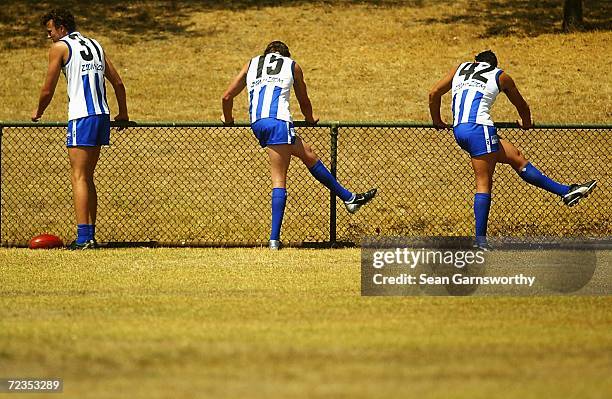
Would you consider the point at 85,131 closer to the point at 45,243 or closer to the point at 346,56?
the point at 45,243

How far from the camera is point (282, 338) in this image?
7121 mm

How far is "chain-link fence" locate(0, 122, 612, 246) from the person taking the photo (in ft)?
47.4

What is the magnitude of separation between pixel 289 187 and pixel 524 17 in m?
14.0

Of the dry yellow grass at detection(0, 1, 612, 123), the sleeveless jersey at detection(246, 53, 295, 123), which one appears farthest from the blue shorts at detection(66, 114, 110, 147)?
the dry yellow grass at detection(0, 1, 612, 123)

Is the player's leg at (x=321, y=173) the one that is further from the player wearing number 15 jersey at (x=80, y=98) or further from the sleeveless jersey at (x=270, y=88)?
the player wearing number 15 jersey at (x=80, y=98)

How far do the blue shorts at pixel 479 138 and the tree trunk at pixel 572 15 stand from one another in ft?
51.4

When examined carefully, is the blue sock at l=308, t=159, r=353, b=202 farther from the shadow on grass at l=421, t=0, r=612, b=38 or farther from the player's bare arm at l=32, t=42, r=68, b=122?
the shadow on grass at l=421, t=0, r=612, b=38

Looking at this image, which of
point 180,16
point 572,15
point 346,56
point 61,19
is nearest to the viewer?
point 61,19

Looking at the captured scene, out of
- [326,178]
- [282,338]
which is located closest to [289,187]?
[326,178]

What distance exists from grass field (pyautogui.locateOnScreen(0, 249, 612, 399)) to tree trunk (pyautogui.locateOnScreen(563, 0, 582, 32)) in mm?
17402

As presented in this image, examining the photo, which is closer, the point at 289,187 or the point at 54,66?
the point at 54,66

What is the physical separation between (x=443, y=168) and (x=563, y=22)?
10.9 meters

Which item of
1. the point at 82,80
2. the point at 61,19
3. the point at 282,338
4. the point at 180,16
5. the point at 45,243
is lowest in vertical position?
the point at 180,16

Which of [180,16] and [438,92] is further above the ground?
[438,92]
